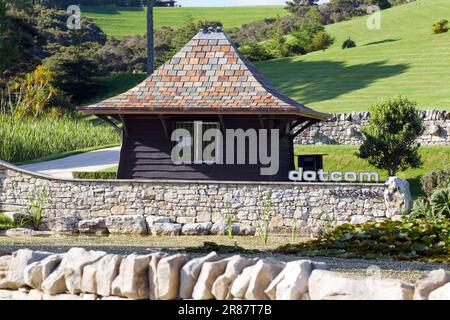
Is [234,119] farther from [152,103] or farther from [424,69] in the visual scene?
[424,69]

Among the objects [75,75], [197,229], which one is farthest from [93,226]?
[75,75]

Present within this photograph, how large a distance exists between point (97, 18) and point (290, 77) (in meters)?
55.1

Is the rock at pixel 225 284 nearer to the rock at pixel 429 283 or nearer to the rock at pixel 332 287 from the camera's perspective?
the rock at pixel 332 287

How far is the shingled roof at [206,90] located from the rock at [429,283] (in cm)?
1808

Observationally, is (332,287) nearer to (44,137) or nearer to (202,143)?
(202,143)

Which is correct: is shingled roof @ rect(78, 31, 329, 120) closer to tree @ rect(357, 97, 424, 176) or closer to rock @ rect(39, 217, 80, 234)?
rock @ rect(39, 217, 80, 234)

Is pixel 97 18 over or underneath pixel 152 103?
over

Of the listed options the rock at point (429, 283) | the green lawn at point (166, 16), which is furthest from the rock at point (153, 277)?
the green lawn at point (166, 16)

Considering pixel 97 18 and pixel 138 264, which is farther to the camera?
pixel 97 18

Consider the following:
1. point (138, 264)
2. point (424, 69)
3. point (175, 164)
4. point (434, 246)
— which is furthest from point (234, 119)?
point (424, 69)

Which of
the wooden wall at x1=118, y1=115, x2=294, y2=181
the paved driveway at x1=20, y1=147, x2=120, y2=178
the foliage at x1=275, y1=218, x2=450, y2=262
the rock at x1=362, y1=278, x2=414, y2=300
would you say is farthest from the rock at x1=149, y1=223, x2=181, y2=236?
the rock at x1=362, y1=278, x2=414, y2=300

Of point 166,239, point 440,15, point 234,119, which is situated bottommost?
point 166,239
